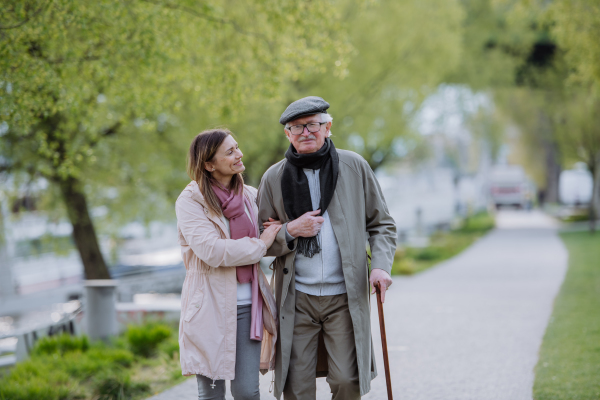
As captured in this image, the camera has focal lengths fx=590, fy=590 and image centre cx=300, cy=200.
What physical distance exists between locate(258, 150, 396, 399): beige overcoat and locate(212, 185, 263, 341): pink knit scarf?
0.50ft

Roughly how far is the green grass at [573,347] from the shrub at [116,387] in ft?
10.9

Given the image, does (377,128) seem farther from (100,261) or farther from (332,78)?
(100,261)

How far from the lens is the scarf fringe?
10.7 feet

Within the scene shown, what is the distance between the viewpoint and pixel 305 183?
3.30 metres

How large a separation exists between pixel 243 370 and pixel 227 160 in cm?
113

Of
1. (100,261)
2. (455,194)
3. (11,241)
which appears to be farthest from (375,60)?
(455,194)

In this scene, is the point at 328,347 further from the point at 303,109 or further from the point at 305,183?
the point at 303,109

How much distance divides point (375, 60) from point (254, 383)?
12.5m

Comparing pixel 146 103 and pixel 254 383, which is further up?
pixel 146 103

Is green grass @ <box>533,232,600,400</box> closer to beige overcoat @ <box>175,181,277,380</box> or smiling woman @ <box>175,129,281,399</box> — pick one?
smiling woman @ <box>175,129,281,399</box>

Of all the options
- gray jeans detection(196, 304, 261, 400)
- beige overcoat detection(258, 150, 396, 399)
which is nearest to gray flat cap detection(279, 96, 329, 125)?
beige overcoat detection(258, 150, 396, 399)

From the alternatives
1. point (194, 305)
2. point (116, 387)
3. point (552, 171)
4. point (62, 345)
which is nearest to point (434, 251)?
point (62, 345)

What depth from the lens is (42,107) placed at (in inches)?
200

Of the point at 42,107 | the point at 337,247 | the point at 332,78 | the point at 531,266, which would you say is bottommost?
the point at 531,266
